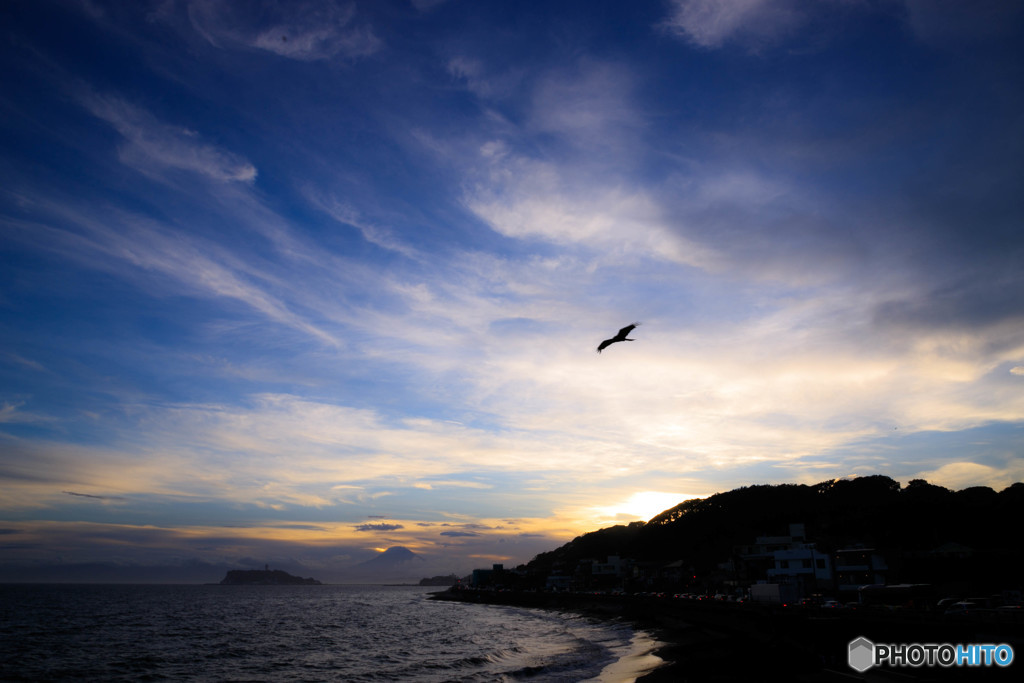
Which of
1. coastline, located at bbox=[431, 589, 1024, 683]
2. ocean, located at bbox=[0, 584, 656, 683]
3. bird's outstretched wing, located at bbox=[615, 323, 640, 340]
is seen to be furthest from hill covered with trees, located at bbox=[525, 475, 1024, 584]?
bird's outstretched wing, located at bbox=[615, 323, 640, 340]

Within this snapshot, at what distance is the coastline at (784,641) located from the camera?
28469mm

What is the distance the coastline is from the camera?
2847 cm

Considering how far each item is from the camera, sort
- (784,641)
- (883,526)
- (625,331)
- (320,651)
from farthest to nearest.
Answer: (883,526)
(320,651)
(784,641)
(625,331)

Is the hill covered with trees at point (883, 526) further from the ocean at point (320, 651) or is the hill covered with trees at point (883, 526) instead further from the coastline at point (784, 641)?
the ocean at point (320, 651)

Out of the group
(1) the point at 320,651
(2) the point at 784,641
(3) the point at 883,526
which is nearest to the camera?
(2) the point at 784,641

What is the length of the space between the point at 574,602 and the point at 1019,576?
76.8m

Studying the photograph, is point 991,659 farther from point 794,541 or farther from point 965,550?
point 794,541

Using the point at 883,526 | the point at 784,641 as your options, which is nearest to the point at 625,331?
the point at 784,641

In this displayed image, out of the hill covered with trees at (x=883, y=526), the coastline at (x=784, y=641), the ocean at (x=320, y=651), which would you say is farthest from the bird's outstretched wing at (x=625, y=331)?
the hill covered with trees at (x=883, y=526)

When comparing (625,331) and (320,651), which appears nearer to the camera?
(625,331)

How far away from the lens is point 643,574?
124500mm

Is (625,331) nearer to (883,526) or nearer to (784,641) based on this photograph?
(784,641)

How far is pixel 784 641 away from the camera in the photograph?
129ft

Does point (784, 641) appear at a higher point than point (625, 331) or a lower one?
lower
